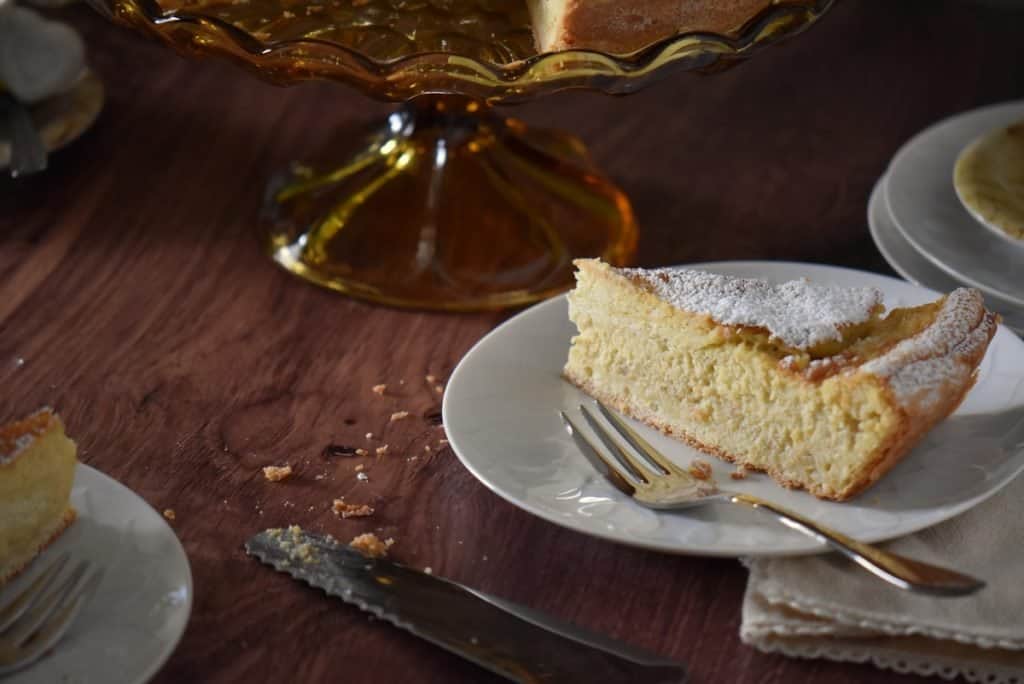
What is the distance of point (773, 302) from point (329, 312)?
19.7 inches

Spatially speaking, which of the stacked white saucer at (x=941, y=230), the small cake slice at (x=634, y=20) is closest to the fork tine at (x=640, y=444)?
the small cake slice at (x=634, y=20)

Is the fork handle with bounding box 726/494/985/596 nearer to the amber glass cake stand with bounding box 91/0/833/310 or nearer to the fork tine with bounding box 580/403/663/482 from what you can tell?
the fork tine with bounding box 580/403/663/482

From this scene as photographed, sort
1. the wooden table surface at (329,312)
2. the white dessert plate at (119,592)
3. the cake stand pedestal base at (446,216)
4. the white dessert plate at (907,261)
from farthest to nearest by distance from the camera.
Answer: the cake stand pedestal base at (446,216) → the white dessert plate at (907,261) → the wooden table surface at (329,312) → the white dessert plate at (119,592)

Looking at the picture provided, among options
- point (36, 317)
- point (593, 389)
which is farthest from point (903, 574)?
point (36, 317)

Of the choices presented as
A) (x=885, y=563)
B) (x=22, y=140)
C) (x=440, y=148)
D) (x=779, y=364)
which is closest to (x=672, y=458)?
(x=779, y=364)

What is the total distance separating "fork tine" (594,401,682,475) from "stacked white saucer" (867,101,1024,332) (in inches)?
17.2

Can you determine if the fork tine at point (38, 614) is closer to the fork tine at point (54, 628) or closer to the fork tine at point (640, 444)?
the fork tine at point (54, 628)

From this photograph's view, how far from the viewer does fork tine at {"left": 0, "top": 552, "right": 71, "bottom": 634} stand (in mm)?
961

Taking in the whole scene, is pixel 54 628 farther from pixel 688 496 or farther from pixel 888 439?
pixel 888 439

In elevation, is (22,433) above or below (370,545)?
above

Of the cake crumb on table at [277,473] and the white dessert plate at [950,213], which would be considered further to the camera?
the white dessert plate at [950,213]

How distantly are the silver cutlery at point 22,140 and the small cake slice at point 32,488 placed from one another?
637 mm

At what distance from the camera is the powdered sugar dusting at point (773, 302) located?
1153mm

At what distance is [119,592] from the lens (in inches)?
38.6
